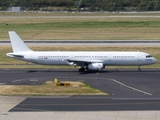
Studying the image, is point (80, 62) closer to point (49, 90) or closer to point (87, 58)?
point (87, 58)

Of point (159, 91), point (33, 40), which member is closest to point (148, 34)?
point (33, 40)

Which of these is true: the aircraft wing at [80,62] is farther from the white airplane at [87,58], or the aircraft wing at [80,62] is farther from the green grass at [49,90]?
the green grass at [49,90]

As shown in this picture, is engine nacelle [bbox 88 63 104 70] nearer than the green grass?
No

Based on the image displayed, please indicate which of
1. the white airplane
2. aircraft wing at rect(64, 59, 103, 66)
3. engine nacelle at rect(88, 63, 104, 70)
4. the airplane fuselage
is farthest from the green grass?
the airplane fuselage

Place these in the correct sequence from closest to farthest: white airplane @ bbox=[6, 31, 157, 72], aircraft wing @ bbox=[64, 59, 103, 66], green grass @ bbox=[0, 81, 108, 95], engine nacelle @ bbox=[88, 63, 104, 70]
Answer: green grass @ bbox=[0, 81, 108, 95] → engine nacelle @ bbox=[88, 63, 104, 70] → aircraft wing @ bbox=[64, 59, 103, 66] → white airplane @ bbox=[6, 31, 157, 72]

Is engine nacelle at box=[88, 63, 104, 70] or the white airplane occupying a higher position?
the white airplane

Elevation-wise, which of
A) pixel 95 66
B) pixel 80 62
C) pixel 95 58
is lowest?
pixel 95 66

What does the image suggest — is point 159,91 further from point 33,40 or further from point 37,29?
point 37,29

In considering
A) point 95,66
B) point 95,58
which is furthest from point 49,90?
point 95,58

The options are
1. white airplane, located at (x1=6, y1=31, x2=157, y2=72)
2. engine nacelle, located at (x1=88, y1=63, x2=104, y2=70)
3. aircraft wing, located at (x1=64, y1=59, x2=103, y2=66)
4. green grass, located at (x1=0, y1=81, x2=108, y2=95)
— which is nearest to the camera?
green grass, located at (x1=0, y1=81, x2=108, y2=95)

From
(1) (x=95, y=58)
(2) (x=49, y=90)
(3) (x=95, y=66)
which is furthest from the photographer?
(1) (x=95, y=58)

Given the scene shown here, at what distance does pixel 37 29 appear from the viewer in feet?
454

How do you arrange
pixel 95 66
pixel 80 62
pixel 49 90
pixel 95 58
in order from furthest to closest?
pixel 95 58, pixel 80 62, pixel 95 66, pixel 49 90

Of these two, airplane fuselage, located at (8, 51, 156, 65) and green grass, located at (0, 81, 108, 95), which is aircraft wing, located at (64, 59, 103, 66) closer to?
airplane fuselage, located at (8, 51, 156, 65)
